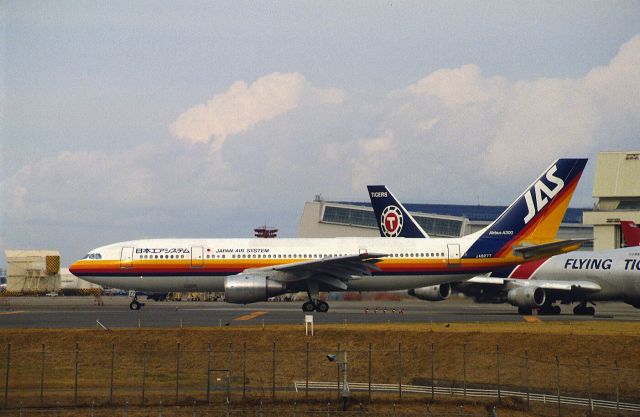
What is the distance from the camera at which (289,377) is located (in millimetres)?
32594

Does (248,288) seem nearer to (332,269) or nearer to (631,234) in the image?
(332,269)

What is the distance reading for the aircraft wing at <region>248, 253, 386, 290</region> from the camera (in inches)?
1933

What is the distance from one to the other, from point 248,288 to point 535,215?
18357mm

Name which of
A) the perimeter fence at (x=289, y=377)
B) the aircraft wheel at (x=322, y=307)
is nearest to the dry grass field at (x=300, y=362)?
the perimeter fence at (x=289, y=377)

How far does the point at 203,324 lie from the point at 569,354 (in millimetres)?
18775

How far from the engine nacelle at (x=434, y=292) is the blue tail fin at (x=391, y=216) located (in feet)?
56.0

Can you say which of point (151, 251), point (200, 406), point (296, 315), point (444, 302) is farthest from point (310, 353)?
point (444, 302)

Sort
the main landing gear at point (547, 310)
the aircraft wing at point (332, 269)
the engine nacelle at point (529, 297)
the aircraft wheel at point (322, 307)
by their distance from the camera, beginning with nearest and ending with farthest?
1. the aircraft wing at point (332, 269)
2. the engine nacelle at point (529, 297)
3. the aircraft wheel at point (322, 307)
4. the main landing gear at point (547, 310)

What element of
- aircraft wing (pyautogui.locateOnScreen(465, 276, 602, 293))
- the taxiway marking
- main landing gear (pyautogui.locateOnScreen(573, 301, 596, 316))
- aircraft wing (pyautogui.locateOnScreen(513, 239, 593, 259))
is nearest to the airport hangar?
main landing gear (pyautogui.locateOnScreen(573, 301, 596, 316))

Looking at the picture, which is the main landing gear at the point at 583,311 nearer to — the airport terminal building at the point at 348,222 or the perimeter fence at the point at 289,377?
the perimeter fence at the point at 289,377

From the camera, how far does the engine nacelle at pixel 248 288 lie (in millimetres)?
48781

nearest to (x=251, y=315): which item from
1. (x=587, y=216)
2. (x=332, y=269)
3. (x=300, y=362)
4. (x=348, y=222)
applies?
(x=332, y=269)

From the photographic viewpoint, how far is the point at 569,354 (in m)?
34.8

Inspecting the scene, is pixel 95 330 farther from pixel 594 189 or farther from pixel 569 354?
pixel 594 189
